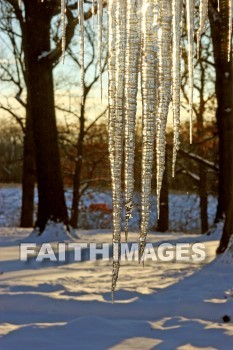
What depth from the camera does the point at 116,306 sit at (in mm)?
6832

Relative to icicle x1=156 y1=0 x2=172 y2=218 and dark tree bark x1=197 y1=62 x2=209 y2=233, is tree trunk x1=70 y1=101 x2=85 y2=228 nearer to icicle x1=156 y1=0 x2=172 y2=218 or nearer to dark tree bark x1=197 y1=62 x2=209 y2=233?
dark tree bark x1=197 y1=62 x2=209 y2=233

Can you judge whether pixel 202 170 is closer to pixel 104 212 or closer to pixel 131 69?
pixel 104 212

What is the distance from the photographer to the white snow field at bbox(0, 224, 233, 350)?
5.54 m

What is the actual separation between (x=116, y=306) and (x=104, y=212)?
19393 mm

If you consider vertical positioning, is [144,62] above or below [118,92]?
above

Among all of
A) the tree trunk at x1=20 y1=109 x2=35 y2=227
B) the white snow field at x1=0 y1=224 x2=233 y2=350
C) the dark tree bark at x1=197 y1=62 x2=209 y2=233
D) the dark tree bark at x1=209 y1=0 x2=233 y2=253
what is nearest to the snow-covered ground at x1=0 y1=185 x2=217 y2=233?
the dark tree bark at x1=197 y1=62 x2=209 y2=233

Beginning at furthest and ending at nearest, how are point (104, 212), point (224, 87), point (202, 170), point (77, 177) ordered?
1. point (104, 212)
2. point (77, 177)
3. point (202, 170)
4. point (224, 87)

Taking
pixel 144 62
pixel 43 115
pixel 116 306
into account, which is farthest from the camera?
pixel 43 115

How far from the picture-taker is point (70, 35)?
13312 mm

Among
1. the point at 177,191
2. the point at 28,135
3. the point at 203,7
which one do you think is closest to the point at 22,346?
the point at 203,7

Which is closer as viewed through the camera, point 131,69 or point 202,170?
point 131,69

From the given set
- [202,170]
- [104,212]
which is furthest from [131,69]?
[104,212]

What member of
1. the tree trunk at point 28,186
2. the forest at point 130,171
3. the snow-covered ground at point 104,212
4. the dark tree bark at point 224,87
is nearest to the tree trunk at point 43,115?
the forest at point 130,171

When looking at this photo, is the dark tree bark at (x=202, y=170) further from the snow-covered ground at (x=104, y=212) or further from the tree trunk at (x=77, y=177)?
the tree trunk at (x=77, y=177)
